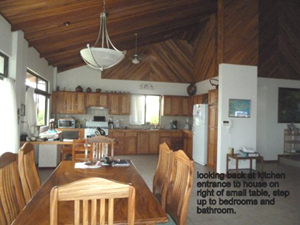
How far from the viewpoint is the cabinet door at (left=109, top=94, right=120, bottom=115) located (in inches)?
281

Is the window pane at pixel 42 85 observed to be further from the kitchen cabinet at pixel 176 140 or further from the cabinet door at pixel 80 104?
the kitchen cabinet at pixel 176 140

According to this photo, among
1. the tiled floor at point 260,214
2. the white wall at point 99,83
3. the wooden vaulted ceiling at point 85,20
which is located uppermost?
the wooden vaulted ceiling at point 85,20

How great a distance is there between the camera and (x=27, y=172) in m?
1.96

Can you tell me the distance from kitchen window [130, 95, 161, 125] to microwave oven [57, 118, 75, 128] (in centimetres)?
202

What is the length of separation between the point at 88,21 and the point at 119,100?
11.4ft

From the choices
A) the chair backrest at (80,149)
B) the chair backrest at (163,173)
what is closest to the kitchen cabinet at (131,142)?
the chair backrest at (80,149)

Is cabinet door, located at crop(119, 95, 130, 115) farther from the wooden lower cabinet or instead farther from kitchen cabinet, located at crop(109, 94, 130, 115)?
the wooden lower cabinet

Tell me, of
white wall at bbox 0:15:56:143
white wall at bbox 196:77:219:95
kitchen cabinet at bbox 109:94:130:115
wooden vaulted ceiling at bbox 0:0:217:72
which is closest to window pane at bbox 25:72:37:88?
white wall at bbox 0:15:56:143

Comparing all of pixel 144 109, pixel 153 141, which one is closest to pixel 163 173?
pixel 153 141

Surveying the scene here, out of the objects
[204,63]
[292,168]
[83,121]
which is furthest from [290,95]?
[83,121]

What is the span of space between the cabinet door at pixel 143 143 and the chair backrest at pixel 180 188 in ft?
16.3

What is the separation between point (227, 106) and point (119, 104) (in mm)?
3673

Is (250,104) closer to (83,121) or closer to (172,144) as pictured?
(172,144)

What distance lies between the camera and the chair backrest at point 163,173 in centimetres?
211
